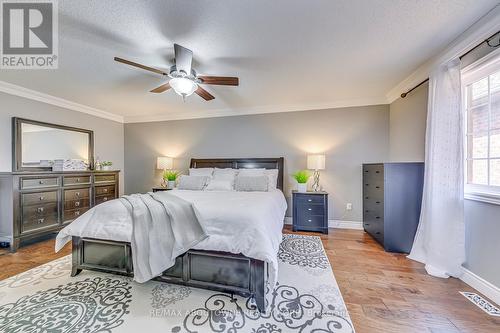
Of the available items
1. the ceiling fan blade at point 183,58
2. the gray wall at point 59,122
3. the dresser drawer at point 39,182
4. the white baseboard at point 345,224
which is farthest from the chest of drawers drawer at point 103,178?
the white baseboard at point 345,224

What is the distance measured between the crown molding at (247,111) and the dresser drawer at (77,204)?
7.19ft

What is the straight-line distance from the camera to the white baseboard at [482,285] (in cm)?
173

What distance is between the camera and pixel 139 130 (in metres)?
5.04

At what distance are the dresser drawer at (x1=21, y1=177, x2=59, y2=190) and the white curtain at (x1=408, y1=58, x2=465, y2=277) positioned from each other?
5.46 meters

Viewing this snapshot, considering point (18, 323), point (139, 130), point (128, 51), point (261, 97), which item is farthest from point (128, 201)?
point (139, 130)

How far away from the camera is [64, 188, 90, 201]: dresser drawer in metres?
3.53

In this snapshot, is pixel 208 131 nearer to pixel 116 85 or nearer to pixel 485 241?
pixel 116 85

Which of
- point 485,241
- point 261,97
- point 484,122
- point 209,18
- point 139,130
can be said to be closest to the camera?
point 209,18

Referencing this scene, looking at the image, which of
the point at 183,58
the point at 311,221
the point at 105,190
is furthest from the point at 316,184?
the point at 105,190

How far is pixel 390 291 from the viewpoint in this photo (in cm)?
192

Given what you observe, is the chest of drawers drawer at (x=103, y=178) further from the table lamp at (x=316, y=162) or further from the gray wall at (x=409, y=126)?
the gray wall at (x=409, y=126)

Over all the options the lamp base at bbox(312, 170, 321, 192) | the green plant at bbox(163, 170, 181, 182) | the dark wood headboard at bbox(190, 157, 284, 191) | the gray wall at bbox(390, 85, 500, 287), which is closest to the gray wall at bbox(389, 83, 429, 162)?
the gray wall at bbox(390, 85, 500, 287)

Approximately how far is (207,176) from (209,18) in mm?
2622

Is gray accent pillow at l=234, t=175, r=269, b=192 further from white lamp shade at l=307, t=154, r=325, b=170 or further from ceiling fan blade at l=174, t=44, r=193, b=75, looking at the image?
ceiling fan blade at l=174, t=44, r=193, b=75
